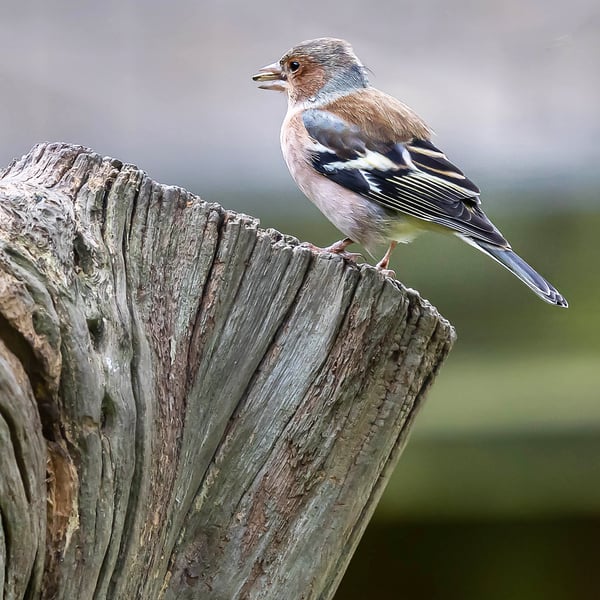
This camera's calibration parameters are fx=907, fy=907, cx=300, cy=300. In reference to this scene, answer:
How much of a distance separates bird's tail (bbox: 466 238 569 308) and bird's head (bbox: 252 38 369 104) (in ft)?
4.10

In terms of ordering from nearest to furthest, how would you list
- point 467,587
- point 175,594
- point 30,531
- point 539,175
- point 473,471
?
point 30,531 → point 175,594 → point 467,587 → point 473,471 → point 539,175

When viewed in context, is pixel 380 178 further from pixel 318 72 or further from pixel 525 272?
pixel 318 72

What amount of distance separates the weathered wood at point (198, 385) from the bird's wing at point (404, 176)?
1.21m

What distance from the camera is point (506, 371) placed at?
21.0ft

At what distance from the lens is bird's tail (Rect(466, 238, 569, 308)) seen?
3.32 m

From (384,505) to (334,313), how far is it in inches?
118

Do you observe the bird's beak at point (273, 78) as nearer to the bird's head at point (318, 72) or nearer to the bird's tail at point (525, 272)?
the bird's head at point (318, 72)

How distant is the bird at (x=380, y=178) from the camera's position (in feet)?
12.1

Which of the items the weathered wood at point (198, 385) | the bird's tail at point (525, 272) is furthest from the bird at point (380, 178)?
the weathered wood at point (198, 385)

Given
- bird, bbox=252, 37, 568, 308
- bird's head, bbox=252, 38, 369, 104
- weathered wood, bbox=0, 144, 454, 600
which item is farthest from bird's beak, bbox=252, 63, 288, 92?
weathered wood, bbox=0, 144, 454, 600

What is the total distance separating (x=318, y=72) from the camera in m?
4.50

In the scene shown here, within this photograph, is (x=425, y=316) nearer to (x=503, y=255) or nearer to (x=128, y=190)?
(x=128, y=190)

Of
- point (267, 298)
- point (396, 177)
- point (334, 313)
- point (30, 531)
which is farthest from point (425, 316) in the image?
point (396, 177)

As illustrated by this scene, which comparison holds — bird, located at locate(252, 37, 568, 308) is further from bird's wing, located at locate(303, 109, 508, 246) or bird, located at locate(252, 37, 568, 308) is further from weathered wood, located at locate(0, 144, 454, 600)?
weathered wood, located at locate(0, 144, 454, 600)
